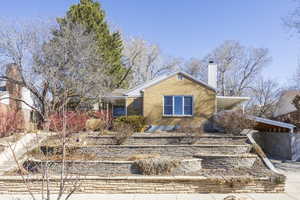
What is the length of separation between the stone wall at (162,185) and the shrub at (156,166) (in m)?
0.96

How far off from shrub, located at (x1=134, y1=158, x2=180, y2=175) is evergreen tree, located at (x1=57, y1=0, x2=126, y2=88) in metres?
15.8

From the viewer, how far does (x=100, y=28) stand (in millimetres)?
23844

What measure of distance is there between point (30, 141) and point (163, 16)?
14471 millimetres

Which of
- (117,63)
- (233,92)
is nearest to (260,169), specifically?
(117,63)

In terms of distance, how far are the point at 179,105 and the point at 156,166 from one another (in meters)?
8.40

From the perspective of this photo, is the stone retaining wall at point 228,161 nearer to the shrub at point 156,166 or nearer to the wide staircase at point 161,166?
the wide staircase at point 161,166

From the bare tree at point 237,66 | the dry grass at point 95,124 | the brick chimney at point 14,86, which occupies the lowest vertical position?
the dry grass at point 95,124

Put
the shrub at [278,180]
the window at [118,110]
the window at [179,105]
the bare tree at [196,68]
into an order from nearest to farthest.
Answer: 1. the shrub at [278,180]
2. the window at [179,105]
3. the window at [118,110]
4. the bare tree at [196,68]

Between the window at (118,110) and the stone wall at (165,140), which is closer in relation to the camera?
the stone wall at (165,140)

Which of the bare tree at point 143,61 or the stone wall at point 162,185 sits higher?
the bare tree at point 143,61

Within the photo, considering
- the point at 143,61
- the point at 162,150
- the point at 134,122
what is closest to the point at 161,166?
the point at 162,150

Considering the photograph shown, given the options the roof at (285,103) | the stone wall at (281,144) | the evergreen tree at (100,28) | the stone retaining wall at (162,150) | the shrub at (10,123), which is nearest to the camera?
the stone retaining wall at (162,150)

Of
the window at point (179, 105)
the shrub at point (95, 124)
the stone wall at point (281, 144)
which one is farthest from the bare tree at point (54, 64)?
the stone wall at point (281, 144)

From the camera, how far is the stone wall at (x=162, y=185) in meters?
6.93
